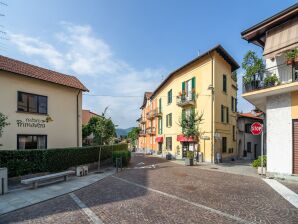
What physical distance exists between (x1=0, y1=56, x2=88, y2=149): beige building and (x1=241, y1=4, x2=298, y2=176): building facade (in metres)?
12.7

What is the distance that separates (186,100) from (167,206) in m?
18.2

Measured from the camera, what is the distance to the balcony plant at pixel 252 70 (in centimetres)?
1295

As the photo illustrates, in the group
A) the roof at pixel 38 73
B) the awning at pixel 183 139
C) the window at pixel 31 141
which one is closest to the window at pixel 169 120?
the awning at pixel 183 139

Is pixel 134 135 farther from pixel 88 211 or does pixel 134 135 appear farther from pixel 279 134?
pixel 88 211

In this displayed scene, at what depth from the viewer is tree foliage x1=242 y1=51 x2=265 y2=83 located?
42.5 feet

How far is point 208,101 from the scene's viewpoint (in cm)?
2258

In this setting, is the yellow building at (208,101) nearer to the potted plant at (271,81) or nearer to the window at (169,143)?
the window at (169,143)

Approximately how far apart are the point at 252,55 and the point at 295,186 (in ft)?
23.4

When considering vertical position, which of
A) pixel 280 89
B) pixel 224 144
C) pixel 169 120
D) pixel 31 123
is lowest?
pixel 224 144

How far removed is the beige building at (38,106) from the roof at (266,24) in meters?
12.7


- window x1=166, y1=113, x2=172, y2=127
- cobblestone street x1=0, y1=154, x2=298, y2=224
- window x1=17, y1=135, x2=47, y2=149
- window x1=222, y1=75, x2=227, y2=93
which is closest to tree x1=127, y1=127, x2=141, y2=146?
window x1=166, y1=113, x2=172, y2=127

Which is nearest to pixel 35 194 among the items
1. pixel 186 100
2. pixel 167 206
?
pixel 167 206

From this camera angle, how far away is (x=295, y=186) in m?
10.6

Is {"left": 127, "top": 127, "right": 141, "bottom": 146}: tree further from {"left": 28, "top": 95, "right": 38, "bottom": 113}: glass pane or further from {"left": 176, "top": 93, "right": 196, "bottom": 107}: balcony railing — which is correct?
{"left": 28, "top": 95, "right": 38, "bottom": 113}: glass pane
